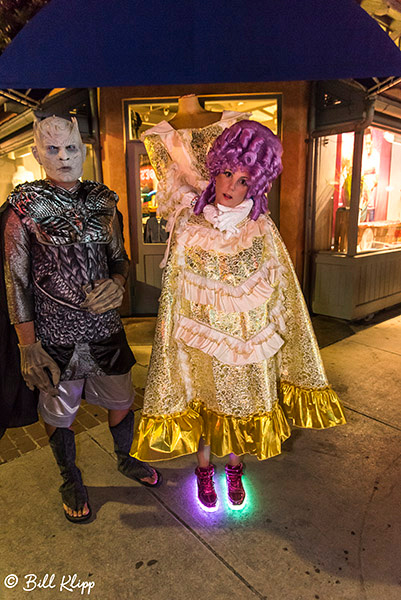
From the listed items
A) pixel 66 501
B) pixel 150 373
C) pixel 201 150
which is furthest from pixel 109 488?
pixel 201 150

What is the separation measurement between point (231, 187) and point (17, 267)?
105 cm

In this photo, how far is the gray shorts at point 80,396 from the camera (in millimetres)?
2096

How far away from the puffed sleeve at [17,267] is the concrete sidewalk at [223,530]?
1.11 m

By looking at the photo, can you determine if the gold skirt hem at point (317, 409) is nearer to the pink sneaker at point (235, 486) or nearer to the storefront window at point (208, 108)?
the pink sneaker at point (235, 486)

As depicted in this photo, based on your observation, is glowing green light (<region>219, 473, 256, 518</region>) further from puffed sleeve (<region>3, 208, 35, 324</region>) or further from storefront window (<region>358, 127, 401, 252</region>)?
storefront window (<region>358, 127, 401, 252</region>)

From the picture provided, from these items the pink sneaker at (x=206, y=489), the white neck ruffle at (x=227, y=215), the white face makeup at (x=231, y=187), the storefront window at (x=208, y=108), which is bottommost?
the pink sneaker at (x=206, y=489)

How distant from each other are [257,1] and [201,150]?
691 mm

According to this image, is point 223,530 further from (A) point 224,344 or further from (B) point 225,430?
(A) point 224,344

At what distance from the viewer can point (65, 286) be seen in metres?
1.99

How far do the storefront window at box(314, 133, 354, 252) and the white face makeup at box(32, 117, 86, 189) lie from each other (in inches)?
168

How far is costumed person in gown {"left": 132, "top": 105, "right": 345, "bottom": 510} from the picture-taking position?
1.93m

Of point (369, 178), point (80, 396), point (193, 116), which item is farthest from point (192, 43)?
point (369, 178)

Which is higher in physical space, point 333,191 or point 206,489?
point 333,191

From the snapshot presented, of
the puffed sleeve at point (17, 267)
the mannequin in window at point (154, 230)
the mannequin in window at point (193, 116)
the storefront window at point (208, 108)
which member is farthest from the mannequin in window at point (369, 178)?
the puffed sleeve at point (17, 267)
